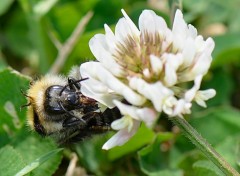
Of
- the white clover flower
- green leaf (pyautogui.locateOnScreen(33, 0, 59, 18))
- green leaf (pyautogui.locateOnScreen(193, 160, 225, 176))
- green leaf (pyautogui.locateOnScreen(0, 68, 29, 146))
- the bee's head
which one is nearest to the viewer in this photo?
the white clover flower

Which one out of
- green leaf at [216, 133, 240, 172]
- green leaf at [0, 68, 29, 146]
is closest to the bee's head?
green leaf at [0, 68, 29, 146]

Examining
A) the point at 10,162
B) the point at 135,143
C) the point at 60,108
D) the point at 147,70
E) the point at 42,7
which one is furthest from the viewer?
the point at 42,7

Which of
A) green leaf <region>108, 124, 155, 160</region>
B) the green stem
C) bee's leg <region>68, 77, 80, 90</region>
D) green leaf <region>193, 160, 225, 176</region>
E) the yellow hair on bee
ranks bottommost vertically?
green leaf <region>193, 160, 225, 176</region>

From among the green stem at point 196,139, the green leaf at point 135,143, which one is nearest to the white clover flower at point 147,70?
the green stem at point 196,139

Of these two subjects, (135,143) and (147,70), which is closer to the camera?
(147,70)

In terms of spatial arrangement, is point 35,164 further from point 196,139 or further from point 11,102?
point 196,139

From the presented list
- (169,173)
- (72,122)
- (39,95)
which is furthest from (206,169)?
(39,95)

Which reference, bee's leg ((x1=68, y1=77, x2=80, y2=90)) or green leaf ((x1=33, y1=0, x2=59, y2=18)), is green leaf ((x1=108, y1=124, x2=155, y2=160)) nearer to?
bee's leg ((x1=68, y1=77, x2=80, y2=90))
